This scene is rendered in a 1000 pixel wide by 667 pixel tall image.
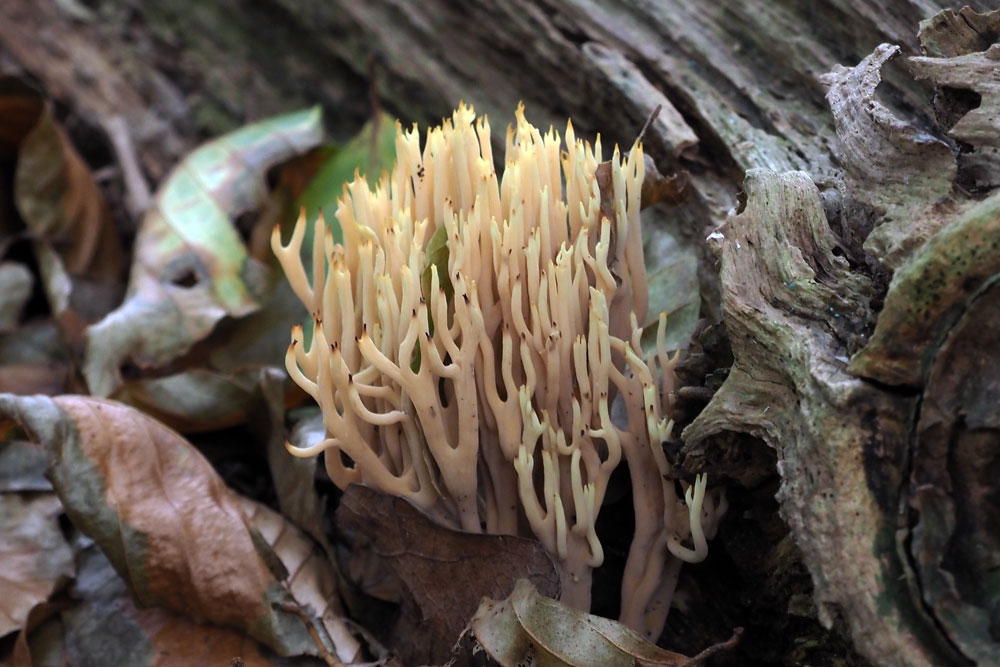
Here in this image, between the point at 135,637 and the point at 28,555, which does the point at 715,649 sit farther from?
the point at 28,555

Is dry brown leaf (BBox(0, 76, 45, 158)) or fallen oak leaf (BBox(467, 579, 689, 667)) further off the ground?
fallen oak leaf (BBox(467, 579, 689, 667))

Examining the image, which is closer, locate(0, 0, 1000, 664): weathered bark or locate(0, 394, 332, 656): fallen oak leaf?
locate(0, 0, 1000, 664): weathered bark

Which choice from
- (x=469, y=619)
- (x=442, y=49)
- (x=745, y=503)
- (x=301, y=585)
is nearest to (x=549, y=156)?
(x=745, y=503)

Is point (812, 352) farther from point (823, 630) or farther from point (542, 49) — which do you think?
point (542, 49)

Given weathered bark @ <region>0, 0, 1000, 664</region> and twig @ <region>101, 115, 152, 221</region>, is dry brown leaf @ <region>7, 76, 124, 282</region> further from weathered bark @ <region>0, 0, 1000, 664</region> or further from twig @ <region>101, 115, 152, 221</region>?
weathered bark @ <region>0, 0, 1000, 664</region>

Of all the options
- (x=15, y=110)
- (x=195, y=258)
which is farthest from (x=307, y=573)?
(x=15, y=110)

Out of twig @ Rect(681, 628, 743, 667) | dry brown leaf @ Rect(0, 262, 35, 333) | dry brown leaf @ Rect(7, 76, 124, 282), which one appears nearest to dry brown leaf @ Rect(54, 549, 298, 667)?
twig @ Rect(681, 628, 743, 667)
